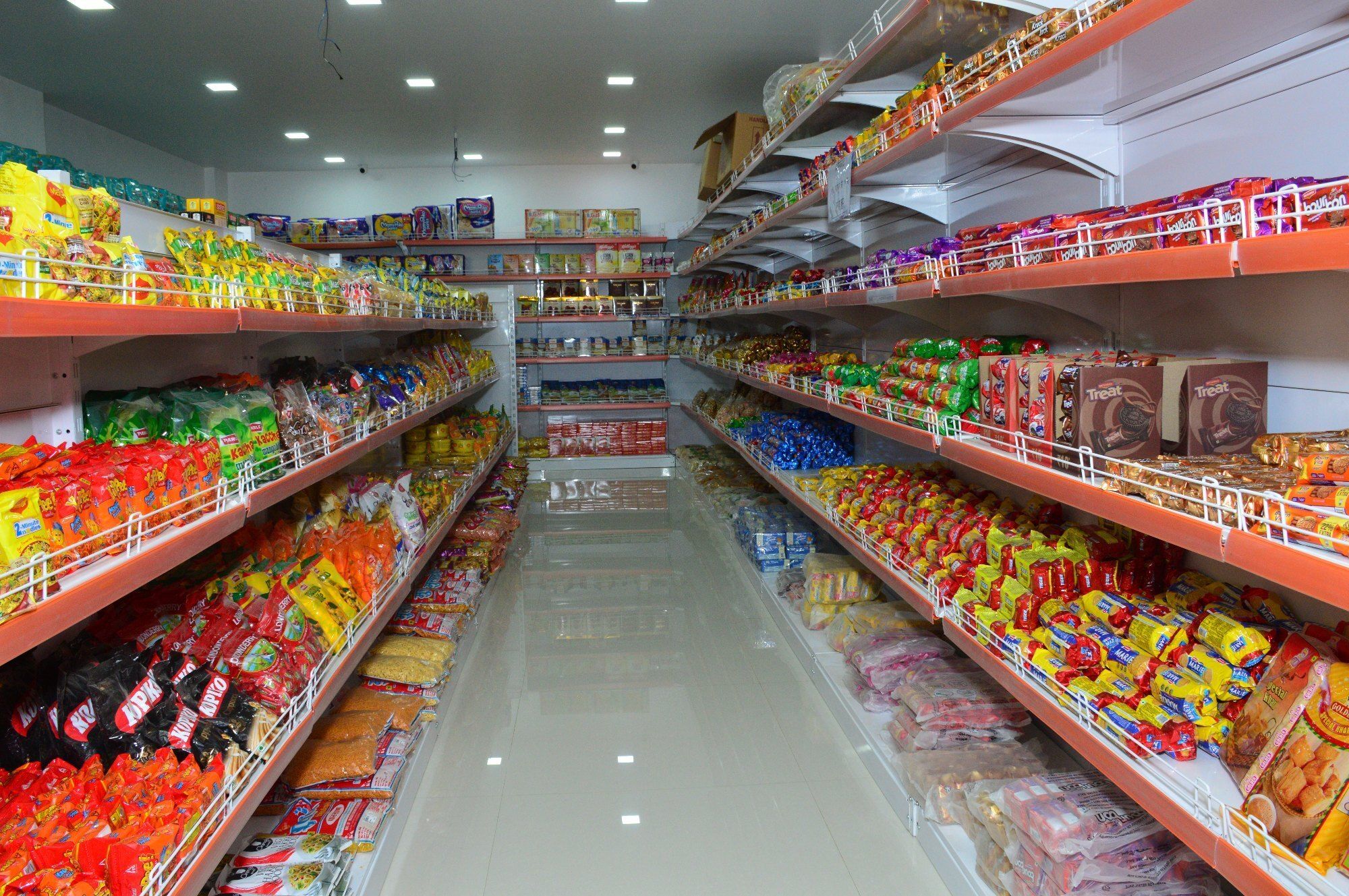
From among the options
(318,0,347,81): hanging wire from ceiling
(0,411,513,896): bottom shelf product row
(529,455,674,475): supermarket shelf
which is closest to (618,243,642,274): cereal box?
(529,455,674,475): supermarket shelf

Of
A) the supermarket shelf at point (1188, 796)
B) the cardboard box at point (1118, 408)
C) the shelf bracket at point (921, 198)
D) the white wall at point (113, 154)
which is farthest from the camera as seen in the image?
the white wall at point (113, 154)

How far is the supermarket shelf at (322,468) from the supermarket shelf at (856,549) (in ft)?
5.88

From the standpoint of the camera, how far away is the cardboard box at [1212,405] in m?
1.69

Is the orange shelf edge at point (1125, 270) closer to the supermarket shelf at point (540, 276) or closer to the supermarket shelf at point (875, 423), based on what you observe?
the supermarket shelf at point (875, 423)

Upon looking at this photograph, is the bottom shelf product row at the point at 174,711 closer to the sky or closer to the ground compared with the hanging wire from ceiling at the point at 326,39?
closer to the ground

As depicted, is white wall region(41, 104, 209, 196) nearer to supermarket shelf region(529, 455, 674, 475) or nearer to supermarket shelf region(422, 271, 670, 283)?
supermarket shelf region(422, 271, 670, 283)

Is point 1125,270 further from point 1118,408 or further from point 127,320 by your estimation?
point 127,320

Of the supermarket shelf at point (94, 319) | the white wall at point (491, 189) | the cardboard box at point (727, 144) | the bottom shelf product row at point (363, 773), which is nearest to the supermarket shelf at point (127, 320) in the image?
the supermarket shelf at point (94, 319)

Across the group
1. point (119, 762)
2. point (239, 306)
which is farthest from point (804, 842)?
point (239, 306)

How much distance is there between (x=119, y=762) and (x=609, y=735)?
1.76 metres

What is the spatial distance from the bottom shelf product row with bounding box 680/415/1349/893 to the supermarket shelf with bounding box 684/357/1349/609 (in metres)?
0.18

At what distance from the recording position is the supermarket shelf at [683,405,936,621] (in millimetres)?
2541

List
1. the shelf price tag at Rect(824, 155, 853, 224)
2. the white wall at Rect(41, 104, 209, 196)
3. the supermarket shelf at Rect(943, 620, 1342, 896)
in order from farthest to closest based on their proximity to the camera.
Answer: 1. the white wall at Rect(41, 104, 209, 196)
2. the shelf price tag at Rect(824, 155, 853, 224)
3. the supermarket shelf at Rect(943, 620, 1342, 896)

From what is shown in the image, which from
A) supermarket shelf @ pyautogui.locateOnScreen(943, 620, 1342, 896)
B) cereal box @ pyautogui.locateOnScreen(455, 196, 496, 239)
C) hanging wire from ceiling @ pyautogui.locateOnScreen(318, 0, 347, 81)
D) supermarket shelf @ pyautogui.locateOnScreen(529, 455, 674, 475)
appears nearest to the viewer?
supermarket shelf @ pyautogui.locateOnScreen(943, 620, 1342, 896)
